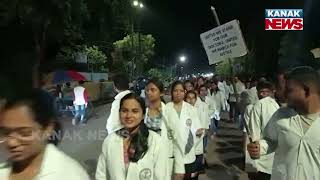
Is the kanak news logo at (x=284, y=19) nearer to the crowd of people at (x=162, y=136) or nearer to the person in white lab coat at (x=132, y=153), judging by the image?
the crowd of people at (x=162, y=136)

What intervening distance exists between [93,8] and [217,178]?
84.8ft

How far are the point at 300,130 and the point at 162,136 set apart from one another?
1.35m

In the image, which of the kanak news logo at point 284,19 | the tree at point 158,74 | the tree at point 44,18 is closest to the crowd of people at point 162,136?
the tree at point 44,18

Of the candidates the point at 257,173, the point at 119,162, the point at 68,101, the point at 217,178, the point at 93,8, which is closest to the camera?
the point at 119,162

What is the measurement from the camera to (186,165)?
6.57 metres

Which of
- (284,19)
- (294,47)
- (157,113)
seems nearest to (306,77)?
(157,113)

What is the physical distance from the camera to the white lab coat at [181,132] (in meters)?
6.22

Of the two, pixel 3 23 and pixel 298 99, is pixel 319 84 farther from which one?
pixel 3 23

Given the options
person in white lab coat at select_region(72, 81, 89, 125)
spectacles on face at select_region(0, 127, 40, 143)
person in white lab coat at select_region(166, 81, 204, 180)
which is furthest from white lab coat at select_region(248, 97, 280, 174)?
person in white lab coat at select_region(72, 81, 89, 125)

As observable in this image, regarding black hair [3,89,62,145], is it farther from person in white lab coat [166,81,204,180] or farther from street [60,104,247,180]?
street [60,104,247,180]

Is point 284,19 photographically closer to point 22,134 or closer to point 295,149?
point 295,149

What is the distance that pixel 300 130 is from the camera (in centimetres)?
420

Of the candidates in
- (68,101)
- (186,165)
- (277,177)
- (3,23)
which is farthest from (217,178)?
(3,23)

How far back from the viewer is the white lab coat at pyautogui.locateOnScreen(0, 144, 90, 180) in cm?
229
